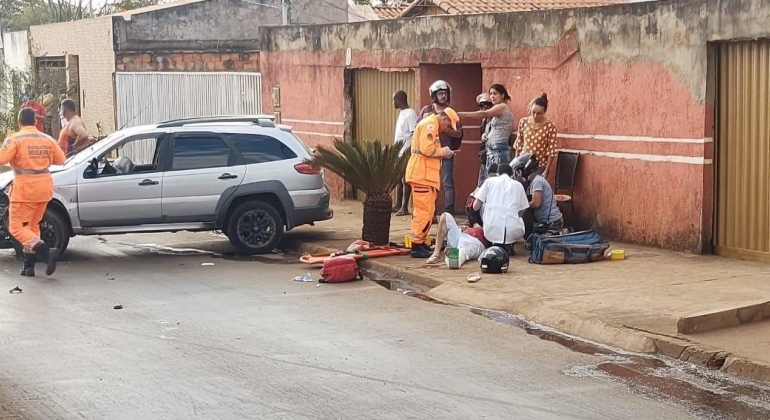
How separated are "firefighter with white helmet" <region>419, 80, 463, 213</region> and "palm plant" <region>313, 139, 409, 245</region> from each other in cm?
75

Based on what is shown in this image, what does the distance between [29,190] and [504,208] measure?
5323mm

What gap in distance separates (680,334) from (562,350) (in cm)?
95

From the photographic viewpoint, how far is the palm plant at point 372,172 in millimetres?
14273

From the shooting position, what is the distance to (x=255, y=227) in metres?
15.0

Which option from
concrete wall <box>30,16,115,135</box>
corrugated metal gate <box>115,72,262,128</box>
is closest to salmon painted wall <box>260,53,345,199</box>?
corrugated metal gate <box>115,72,262,128</box>

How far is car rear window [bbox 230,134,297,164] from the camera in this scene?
14.9 metres

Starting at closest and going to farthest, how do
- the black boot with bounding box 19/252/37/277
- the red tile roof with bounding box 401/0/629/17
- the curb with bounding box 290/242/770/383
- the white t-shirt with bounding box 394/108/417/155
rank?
the curb with bounding box 290/242/770/383
the black boot with bounding box 19/252/37/277
the white t-shirt with bounding box 394/108/417/155
the red tile roof with bounding box 401/0/629/17

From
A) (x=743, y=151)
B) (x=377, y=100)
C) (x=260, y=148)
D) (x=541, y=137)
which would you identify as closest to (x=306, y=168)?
(x=260, y=148)

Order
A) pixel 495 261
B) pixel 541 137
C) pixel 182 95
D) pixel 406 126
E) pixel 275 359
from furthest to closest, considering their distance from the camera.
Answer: pixel 182 95 → pixel 406 126 → pixel 541 137 → pixel 495 261 → pixel 275 359

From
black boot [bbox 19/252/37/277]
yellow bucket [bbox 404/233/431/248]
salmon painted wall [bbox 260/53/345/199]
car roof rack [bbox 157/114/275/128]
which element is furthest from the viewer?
salmon painted wall [bbox 260/53/345/199]

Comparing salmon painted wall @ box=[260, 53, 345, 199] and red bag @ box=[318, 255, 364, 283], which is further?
salmon painted wall @ box=[260, 53, 345, 199]

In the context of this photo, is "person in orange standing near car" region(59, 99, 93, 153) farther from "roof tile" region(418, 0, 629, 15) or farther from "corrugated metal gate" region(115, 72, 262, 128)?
"roof tile" region(418, 0, 629, 15)

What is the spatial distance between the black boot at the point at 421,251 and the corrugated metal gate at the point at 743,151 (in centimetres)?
327

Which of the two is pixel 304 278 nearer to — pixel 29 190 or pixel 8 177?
pixel 29 190
